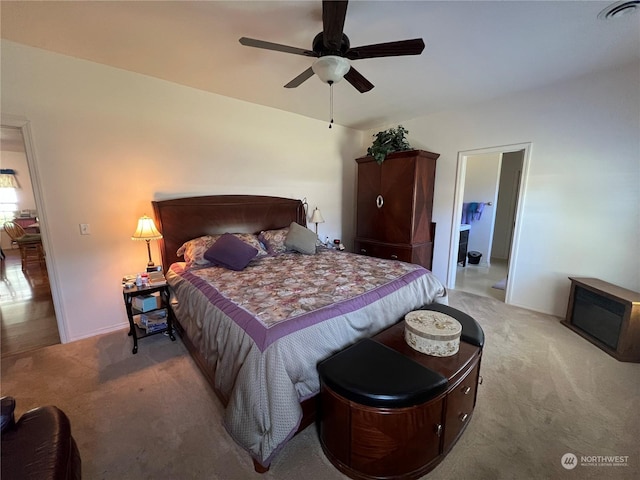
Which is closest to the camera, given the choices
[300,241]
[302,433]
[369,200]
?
[302,433]

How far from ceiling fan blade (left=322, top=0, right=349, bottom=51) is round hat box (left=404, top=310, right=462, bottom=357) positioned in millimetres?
1838

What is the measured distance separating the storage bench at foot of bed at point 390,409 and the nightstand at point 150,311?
6.41ft

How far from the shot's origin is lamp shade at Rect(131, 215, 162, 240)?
2.51m

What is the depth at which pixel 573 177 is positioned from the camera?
289cm

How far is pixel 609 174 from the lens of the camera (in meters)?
2.69

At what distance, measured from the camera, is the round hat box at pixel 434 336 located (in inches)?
58.6

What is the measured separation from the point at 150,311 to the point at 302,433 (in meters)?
1.96

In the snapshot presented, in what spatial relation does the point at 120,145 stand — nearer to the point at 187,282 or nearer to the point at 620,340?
the point at 187,282

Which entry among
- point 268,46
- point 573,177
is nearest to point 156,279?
point 268,46

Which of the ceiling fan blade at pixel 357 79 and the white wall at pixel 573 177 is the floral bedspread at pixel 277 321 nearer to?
the ceiling fan blade at pixel 357 79

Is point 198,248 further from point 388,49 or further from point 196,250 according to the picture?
point 388,49

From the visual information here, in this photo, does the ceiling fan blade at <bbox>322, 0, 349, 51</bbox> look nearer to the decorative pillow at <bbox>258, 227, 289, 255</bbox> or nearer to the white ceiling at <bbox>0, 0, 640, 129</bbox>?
the white ceiling at <bbox>0, 0, 640, 129</bbox>

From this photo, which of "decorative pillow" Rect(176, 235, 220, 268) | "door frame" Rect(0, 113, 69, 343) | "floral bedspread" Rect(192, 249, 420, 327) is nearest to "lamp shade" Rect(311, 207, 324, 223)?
"floral bedspread" Rect(192, 249, 420, 327)

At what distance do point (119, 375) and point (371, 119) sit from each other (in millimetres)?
4512
